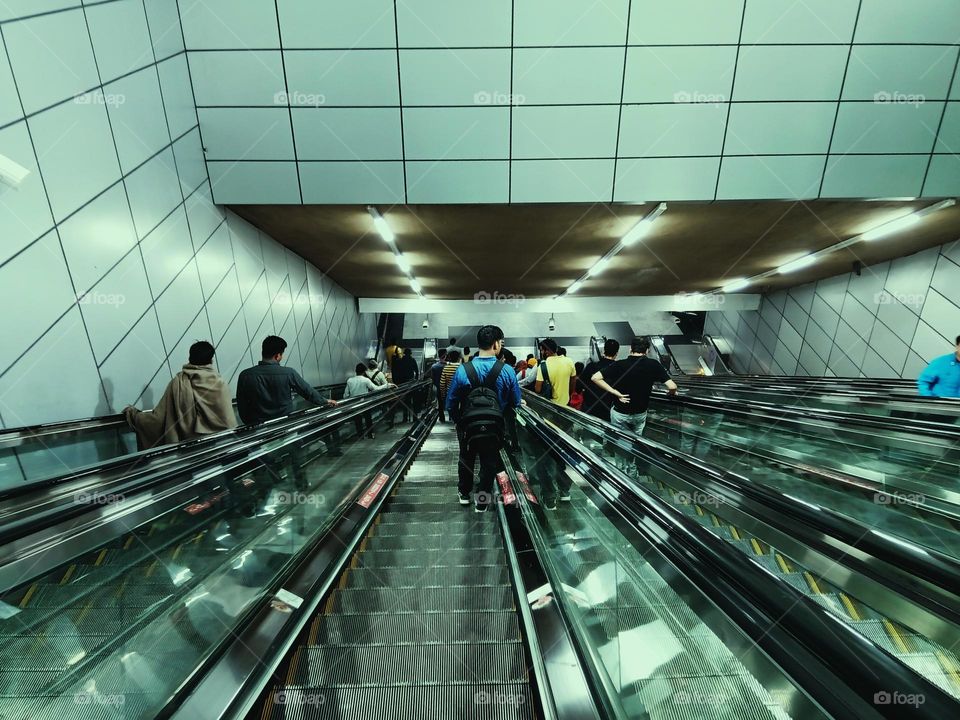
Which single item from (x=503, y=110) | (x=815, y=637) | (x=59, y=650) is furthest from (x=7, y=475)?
(x=503, y=110)

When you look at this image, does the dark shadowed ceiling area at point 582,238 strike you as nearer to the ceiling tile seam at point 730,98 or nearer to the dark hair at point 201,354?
the ceiling tile seam at point 730,98

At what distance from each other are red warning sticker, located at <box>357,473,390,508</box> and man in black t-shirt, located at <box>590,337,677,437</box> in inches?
93.8

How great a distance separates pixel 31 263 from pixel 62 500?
2.97 metres

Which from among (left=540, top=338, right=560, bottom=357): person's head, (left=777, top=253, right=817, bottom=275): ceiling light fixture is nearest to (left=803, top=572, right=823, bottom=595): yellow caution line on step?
(left=540, top=338, right=560, bottom=357): person's head

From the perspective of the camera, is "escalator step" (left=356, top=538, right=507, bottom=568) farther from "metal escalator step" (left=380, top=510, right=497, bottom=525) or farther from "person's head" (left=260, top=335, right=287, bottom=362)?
"person's head" (left=260, top=335, right=287, bottom=362)

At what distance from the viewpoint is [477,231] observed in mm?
7461

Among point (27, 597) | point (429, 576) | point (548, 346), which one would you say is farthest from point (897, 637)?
point (548, 346)

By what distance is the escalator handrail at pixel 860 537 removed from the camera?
2.82ft

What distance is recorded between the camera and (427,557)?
9.12ft

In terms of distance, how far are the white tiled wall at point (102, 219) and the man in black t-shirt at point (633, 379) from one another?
5035 millimetres

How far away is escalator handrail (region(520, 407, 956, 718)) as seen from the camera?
591mm

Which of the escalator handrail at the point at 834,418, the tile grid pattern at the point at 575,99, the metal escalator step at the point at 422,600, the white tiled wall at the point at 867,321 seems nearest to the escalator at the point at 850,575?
the escalator handrail at the point at 834,418

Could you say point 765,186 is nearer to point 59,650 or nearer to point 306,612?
point 306,612

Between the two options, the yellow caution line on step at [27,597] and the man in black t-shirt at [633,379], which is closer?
the yellow caution line on step at [27,597]
